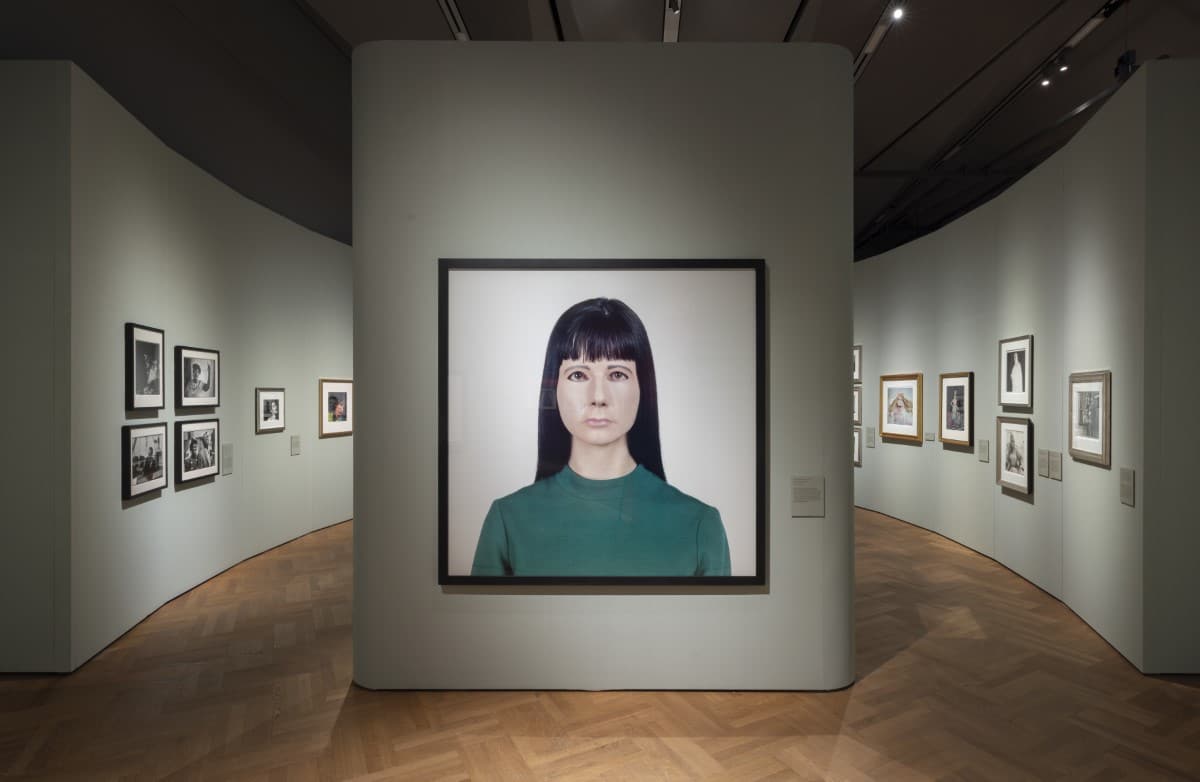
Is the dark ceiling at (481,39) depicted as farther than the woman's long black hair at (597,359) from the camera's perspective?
Yes

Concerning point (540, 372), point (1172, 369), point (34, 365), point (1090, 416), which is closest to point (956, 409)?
point (1090, 416)

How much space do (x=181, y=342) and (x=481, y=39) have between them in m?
4.44

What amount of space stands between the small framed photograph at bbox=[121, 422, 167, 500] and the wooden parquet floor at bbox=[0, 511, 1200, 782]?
1.24 meters

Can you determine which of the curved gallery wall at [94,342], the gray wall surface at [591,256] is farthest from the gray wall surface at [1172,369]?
the curved gallery wall at [94,342]

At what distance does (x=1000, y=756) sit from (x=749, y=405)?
7.64 ft

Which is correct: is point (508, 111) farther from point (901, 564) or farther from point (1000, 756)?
point (901, 564)

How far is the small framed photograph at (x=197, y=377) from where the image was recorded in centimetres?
560

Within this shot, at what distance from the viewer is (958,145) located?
8359 mm

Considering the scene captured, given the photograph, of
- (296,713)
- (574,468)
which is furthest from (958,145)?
(296,713)

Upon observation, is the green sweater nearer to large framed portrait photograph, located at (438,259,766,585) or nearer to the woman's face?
large framed portrait photograph, located at (438,259,766,585)

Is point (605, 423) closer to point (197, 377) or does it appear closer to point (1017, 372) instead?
point (197, 377)

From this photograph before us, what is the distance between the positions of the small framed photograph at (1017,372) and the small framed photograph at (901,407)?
1912 millimetres

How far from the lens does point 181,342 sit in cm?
570

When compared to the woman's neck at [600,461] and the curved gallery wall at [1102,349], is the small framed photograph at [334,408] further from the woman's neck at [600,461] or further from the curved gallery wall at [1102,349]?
the curved gallery wall at [1102,349]
